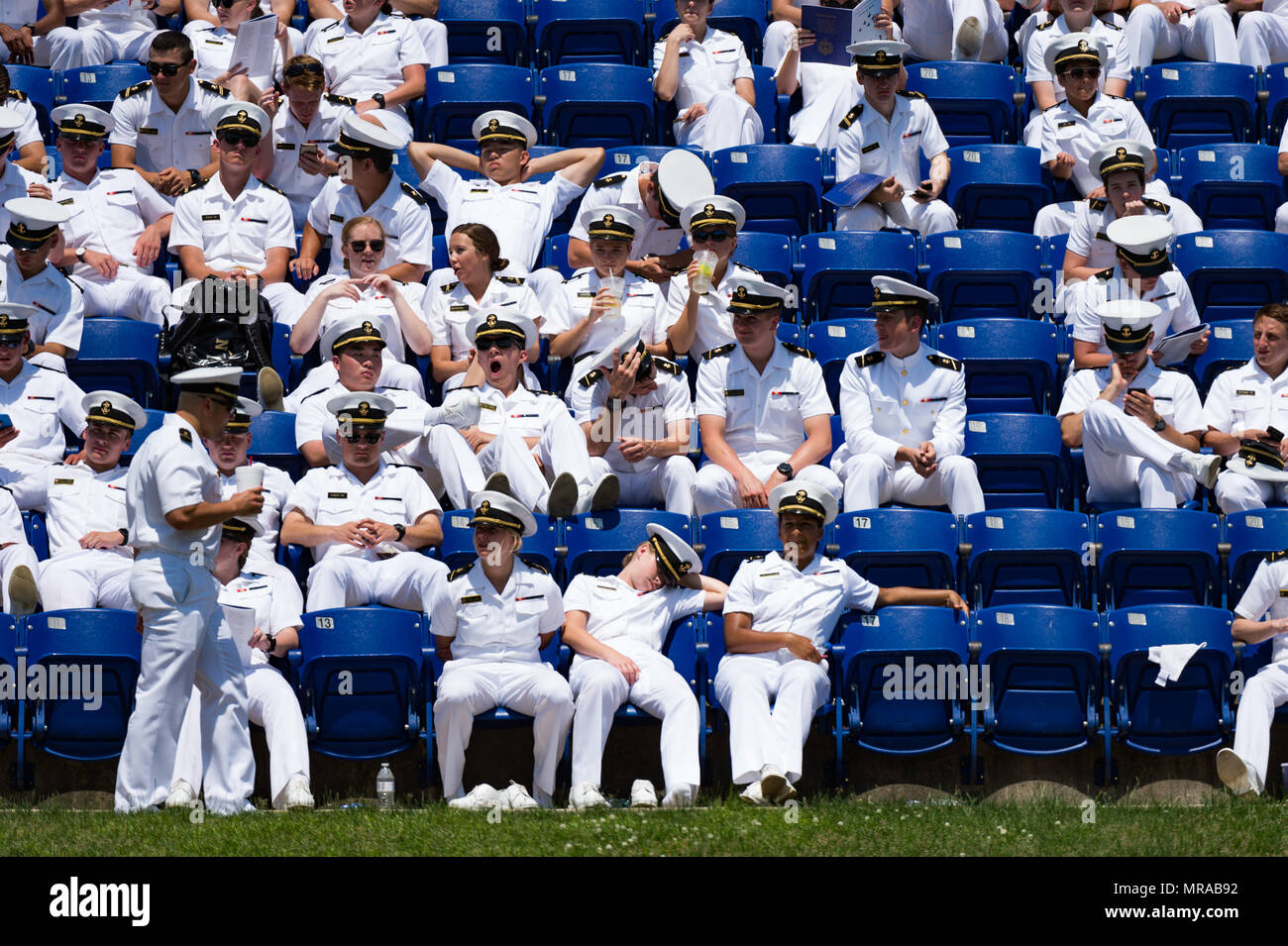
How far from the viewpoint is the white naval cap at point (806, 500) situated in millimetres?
7945

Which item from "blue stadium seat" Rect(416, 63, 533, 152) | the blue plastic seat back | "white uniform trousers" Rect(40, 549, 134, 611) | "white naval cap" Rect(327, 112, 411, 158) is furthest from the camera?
"blue stadium seat" Rect(416, 63, 533, 152)

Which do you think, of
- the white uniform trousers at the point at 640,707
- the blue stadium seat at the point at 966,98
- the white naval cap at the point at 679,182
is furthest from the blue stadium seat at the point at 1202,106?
the white uniform trousers at the point at 640,707

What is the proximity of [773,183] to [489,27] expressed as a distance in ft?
8.59

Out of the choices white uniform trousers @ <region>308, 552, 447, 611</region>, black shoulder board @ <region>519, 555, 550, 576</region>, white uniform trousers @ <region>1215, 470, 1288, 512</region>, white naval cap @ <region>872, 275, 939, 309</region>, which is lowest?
white uniform trousers @ <region>308, 552, 447, 611</region>

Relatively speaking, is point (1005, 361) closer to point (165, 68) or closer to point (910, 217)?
point (910, 217)

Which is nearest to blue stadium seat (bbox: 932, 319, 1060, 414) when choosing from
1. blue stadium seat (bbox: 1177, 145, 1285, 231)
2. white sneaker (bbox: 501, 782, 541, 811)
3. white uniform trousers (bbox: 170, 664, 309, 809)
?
blue stadium seat (bbox: 1177, 145, 1285, 231)

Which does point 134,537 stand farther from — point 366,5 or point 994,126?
point 994,126

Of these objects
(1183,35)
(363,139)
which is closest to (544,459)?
(363,139)

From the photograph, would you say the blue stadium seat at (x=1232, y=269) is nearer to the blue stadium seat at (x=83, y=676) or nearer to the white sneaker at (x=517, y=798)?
the white sneaker at (x=517, y=798)

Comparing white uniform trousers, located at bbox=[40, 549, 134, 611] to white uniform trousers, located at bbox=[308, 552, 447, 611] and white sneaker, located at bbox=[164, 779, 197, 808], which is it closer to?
white uniform trousers, located at bbox=[308, 552, 447, 611]

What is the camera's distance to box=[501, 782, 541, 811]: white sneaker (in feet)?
23.4

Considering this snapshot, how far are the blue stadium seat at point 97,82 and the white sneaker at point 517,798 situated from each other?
6.32 meters

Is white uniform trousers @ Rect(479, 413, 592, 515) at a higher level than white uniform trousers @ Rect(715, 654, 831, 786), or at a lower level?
higher

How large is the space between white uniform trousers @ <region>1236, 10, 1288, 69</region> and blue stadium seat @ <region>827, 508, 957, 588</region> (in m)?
5.43
